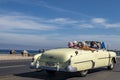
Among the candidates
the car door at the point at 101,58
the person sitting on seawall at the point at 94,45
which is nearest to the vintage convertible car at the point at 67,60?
the car door at the point at 101,58

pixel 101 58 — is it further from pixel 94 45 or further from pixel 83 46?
pixel 83 46

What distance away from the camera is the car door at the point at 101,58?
16.1m

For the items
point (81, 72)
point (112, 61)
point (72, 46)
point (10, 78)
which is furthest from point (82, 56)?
point (112, 61)

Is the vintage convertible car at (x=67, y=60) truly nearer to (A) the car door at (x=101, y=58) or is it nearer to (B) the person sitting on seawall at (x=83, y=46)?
(A) the car door at (x=101, y=58)

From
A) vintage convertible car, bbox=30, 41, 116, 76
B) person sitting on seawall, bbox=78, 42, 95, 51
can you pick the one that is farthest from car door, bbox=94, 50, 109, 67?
person sitting on seawall, bbox=78, 42, 95, 51

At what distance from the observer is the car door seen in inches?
635

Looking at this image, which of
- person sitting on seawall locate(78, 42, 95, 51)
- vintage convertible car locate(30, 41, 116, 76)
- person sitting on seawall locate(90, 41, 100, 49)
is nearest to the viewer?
vintage convertible car locate(30, 41, 116, 76)

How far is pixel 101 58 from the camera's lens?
16.7 m

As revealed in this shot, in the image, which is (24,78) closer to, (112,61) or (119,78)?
(119,78)

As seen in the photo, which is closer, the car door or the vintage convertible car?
the vintage convertible car

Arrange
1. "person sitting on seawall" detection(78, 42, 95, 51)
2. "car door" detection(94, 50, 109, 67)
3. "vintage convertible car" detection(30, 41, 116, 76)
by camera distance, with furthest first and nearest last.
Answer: "car door" detection(94, 50, 109, 67) → "person sitting on seawall" detection(78, 42, 95, 51) → "vintage convertible car" detection(30, 41, 116, 76)

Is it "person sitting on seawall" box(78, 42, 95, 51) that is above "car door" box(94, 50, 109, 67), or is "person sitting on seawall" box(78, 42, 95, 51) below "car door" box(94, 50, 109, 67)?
above

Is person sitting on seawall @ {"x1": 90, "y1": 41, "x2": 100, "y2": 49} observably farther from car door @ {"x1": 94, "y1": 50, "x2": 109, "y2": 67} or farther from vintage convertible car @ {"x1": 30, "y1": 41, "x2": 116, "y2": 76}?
vintage convertible car @ {"x1": 30, "y1": 41, "x2": 116, "y2": 76}

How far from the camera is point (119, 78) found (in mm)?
15133
